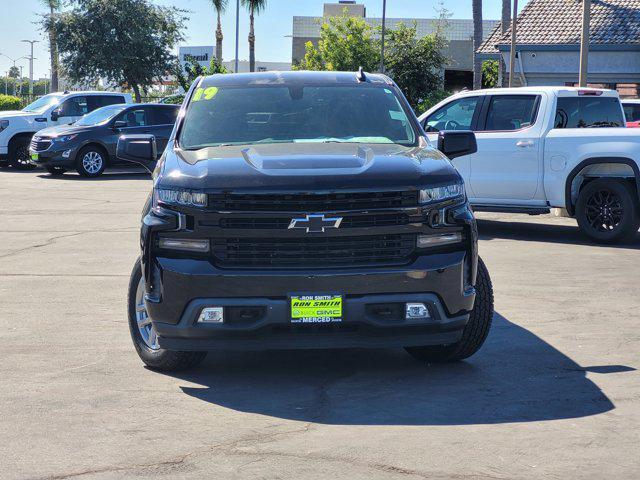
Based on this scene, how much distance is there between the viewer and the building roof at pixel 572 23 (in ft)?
133

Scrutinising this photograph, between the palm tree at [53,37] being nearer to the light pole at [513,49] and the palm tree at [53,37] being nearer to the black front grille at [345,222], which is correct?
the light pole at [513,49]

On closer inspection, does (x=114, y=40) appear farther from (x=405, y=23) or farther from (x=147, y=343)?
(x=147, y=343)

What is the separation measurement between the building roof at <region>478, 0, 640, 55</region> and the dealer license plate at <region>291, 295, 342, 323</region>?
36168 mm

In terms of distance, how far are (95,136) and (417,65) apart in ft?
129

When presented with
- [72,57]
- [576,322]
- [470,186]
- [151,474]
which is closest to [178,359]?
[151,474]

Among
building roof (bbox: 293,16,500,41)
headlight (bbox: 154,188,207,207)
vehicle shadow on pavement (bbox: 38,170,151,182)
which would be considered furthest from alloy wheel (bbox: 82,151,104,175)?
building roof (bbox: 293,16,500,41)

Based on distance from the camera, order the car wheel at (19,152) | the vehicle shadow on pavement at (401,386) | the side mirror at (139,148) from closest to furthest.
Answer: the vehicle shadow on pavement at (401,386)
the side mirror at (139,148)
the car wheel at (19,152)

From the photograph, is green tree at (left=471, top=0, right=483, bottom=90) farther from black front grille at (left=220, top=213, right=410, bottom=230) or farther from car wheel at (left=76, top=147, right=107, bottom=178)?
A: black front grille at (left=220, top=213, right=410, bottom=230)

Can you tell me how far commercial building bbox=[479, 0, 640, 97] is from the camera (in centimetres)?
4038

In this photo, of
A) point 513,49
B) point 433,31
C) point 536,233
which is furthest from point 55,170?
point 433,31

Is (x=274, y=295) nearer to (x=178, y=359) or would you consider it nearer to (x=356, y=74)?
(x=178, y=359)

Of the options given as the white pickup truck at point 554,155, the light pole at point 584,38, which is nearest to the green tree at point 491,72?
the light pole at point 584,38

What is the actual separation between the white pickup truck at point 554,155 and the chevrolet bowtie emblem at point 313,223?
8029 mm

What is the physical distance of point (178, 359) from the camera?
22.1 feet
